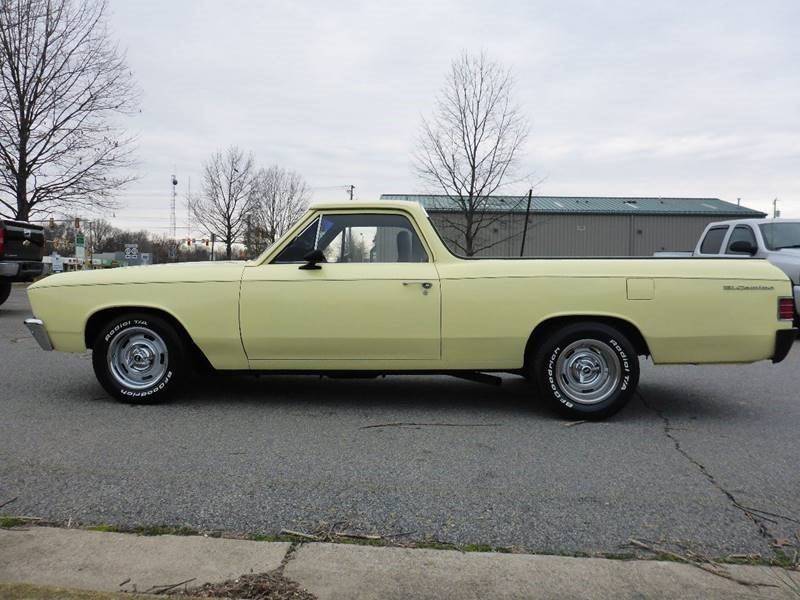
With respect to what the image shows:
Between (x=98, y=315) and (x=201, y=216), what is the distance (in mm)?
41744

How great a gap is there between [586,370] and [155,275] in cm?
342

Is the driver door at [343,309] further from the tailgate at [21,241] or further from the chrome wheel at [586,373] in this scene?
the tailgate at [21,241]

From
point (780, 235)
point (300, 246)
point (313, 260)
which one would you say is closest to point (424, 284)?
point (313, 260)

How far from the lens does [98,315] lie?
5160 millimetres

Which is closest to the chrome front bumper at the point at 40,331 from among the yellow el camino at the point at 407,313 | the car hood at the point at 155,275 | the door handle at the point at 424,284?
the yellow el camino at the point at 407,313

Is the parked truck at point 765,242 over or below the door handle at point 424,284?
over

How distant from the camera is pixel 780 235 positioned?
10367 mm

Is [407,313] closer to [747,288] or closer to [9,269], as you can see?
[747,288]

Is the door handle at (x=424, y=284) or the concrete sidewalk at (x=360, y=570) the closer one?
the concrete sidewalk at (x=360, y=570)

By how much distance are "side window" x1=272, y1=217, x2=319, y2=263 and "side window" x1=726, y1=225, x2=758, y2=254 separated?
26.6 feet

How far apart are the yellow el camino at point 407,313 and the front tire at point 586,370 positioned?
10mm

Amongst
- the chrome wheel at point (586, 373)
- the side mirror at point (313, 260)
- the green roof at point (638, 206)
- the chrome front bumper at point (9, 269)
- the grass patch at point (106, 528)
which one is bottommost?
the grass patch at point (106, 528)

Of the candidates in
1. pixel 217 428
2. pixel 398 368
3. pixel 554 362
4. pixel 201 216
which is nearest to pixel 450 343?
pixel 398 368

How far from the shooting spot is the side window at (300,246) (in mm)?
5059
